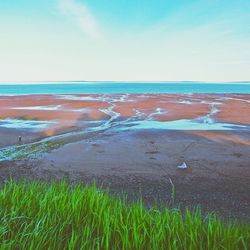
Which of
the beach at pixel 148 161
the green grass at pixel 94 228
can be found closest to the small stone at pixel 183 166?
the beach at pixel 148 161

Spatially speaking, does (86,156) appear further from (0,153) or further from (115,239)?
(115,239)

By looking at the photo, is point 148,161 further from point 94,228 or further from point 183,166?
point 94,228

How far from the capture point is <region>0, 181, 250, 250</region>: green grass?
11.2ft

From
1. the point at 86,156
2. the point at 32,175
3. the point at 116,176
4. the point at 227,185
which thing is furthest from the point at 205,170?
the point at 32,175

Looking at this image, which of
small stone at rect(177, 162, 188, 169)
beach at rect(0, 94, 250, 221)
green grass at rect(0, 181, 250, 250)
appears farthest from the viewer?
small stone at rect(177, 162, 188, 169)

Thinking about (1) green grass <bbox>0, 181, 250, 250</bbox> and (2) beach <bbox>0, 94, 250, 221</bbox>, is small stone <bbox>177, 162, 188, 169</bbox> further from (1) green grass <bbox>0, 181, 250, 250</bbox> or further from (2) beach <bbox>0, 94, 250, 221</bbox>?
(1) green grass <bbox>0, 181, 250, 250</bbox>

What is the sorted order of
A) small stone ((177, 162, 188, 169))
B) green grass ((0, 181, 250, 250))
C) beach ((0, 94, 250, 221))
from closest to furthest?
green grass ((0, 181, 250, 250)), beach ((0, 94, 250, 221)), small stone ((177, 162, 188, 169))

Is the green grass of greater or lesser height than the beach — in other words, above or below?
above

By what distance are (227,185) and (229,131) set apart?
303 inches

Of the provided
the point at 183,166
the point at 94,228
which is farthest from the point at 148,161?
the point at 94,228

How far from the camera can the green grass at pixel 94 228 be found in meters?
3.43

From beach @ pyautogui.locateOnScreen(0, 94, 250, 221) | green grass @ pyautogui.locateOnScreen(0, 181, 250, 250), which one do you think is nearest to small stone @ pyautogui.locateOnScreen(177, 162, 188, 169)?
beach @ pyautogui.locateOnScreen(0, 94, 250, 221)

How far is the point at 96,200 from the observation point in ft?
14.4

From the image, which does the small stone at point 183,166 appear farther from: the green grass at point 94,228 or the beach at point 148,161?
the green grass at point 94,228
